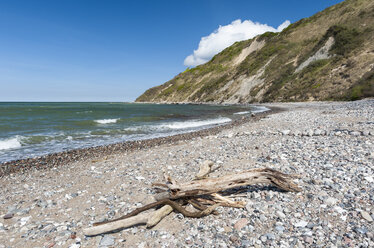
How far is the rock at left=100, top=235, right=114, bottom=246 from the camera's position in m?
4.21

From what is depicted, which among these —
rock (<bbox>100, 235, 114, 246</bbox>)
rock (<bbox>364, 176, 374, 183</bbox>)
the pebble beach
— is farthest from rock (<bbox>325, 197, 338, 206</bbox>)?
rock (<bbox>100, 235, 114, 246</bbox>)

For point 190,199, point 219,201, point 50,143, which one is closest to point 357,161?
point 219,201

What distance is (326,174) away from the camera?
19.9 feet

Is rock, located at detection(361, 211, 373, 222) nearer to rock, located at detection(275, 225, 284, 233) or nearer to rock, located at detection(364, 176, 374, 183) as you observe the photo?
rock, located at detection(275, 225, 284, 233)

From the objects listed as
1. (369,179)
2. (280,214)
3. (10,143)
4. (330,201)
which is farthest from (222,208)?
(10,143)

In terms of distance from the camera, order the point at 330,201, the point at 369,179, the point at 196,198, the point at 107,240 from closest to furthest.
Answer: the point at 107,240 < the point at 330,201 < the point at 196,198 < the point at 369,179

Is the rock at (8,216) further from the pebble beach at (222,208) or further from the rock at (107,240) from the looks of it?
the rock at (107,240)

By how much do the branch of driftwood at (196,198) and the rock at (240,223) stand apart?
43 cm

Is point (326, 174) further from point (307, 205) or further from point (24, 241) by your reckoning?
point (24, 241)

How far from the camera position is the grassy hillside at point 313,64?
137 feet

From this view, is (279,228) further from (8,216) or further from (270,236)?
(8,216)

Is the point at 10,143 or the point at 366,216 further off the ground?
the point at 366,216

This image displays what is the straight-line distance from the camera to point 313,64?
177 feet

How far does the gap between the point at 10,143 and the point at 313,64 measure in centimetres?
6134
